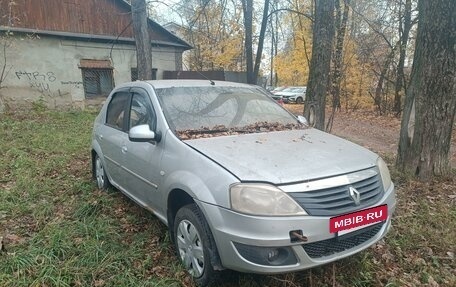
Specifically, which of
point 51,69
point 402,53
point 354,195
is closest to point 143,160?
point 354,195

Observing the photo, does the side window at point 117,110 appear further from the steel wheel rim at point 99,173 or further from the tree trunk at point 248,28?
the tree trunk at point 248,28

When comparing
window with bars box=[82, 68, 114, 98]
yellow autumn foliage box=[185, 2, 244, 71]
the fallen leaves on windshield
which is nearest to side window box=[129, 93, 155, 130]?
the fallen leaves on windshield

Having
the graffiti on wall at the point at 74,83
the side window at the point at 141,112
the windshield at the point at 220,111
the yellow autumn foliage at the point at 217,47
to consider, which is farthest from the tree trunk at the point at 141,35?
the yellow autumn foliage at the point at 217,47

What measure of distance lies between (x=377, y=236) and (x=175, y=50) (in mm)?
15554

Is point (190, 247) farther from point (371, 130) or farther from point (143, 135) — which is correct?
point (371, 130)

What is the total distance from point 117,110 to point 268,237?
281 cm

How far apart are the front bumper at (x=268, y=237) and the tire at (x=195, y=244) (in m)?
0.13

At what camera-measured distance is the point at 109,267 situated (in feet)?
9.66

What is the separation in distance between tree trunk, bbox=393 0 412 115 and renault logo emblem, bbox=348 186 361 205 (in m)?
14.4

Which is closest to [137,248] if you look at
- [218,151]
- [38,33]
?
[218,151]

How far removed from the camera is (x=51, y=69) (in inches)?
522

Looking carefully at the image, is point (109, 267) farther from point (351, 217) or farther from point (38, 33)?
point (38, 33)

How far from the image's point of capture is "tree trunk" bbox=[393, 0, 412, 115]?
1452 cm

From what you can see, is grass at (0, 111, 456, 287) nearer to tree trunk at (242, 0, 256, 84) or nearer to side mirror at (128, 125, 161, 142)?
side mirror at (128, 125, 161, 142)
